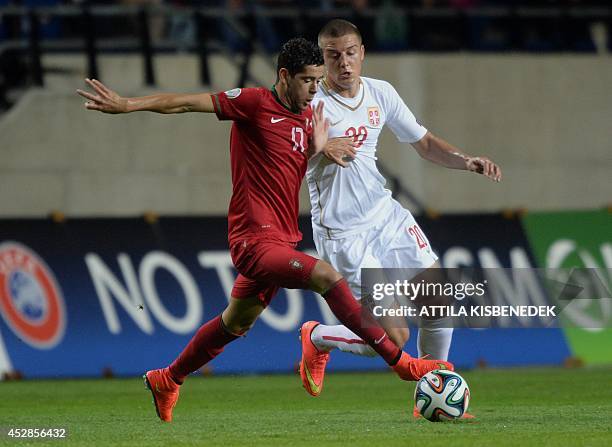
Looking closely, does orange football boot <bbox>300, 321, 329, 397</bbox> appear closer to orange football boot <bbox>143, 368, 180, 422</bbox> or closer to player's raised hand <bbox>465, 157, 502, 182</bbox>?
orange football boot <bbox>143, 368, 180, 422</bbox>

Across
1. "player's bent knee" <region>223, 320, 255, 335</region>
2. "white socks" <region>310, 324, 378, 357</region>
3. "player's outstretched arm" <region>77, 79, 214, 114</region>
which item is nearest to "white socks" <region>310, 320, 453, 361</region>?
"white socks" <region>310, 324, 378, 357</region>

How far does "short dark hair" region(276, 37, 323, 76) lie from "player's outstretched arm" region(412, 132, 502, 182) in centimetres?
125

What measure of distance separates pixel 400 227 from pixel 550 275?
18.0ft

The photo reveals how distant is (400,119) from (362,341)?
4.72ft

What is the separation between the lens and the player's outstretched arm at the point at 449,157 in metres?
8.77

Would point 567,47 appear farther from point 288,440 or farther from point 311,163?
point 288,440

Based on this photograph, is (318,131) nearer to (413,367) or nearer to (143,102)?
(143,102)

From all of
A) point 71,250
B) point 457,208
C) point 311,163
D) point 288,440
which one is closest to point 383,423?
point 288,440

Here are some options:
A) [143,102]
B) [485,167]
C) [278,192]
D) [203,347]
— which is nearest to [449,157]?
[485,167]

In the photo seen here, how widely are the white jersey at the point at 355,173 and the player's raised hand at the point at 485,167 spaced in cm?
57

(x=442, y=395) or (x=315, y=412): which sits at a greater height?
(x=442, y=395)

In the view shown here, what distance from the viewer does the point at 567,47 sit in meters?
17.2

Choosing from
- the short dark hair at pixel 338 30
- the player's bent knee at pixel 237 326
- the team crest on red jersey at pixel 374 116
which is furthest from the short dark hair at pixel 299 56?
the player's bent knee at pixel 237 326

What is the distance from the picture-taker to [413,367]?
320 inches
